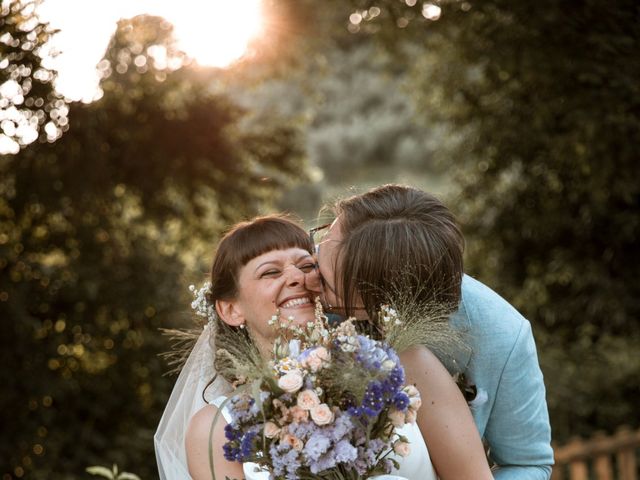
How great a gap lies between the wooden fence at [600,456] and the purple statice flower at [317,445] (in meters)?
5.05

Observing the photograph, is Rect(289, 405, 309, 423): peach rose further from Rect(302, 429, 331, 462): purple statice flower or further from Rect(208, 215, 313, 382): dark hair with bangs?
Rect(208, 215, 313, 382): dark hair with bangs

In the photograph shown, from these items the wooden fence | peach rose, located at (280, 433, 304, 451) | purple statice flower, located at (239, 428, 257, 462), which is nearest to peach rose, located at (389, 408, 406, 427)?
peach rose, located at (280, 433, 304, 451)

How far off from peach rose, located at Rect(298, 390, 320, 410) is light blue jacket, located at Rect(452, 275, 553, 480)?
1.01 meters

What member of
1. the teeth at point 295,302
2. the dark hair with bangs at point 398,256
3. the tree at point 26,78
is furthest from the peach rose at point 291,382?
the tree at point 26,78

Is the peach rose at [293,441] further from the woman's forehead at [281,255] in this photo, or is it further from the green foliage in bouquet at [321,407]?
the woman's forehead at [281,255]

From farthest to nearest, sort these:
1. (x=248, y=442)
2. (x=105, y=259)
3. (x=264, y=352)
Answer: (x=105, y=259) < (x=264, y=352) < (x=248, y=442)

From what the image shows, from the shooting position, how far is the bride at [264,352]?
119 inches

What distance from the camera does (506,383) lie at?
336 centimetres

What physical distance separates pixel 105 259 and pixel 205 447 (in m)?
3.89

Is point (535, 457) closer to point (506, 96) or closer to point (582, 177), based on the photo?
point (582, 177)

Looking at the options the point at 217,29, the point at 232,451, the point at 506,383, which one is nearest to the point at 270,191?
the point at 217,29

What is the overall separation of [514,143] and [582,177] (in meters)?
0.90

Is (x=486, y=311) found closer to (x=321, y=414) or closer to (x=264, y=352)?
(x=264, y=352)

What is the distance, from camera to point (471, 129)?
9.09 metres
